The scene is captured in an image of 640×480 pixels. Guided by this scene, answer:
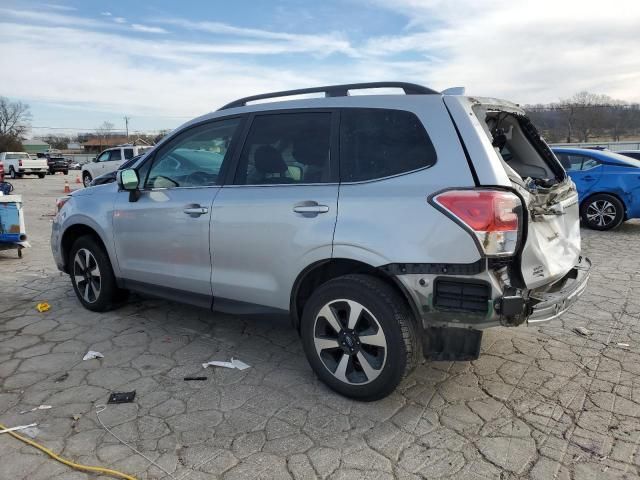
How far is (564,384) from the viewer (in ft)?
10.8

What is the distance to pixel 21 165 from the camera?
3234 centimetres

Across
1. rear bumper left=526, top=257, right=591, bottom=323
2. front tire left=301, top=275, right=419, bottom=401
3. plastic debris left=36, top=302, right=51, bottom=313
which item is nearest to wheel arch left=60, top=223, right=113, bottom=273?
plastic debris left=36, top=302, right=51, bottom=313

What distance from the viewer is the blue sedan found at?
893 cm

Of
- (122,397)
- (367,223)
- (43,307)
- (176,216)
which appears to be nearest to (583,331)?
(367,223)

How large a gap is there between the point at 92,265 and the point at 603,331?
15.2ft

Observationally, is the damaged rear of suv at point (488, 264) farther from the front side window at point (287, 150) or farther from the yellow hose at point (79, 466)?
the yellow hose at point (79, 466)

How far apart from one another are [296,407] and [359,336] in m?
0.59

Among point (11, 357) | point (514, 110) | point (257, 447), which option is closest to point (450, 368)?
point (257, 447)

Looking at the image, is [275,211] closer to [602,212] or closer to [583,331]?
[583,331]

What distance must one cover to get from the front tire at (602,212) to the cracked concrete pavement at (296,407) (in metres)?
5.13

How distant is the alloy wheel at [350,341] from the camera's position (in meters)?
2.94

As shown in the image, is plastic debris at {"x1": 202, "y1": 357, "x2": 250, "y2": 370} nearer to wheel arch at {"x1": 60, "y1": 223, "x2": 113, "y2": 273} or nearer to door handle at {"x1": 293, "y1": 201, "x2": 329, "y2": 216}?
door handle at {"x1": 293, "y1": 201, "x2": 329, "y2": 216}

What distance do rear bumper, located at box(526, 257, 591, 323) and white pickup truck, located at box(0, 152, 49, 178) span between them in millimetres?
36225

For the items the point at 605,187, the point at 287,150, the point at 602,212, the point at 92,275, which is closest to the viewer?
the point at 287,150
